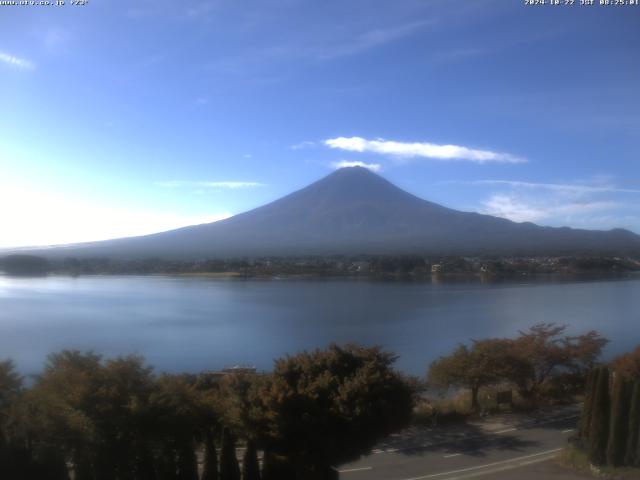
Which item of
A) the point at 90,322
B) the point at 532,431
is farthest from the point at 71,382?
the point at 90,322

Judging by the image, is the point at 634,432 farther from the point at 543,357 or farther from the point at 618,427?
the point at 543,357

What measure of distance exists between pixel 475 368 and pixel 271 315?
488 inches

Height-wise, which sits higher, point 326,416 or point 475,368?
point 326,416

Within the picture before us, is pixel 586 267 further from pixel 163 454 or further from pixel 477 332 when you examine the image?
pixel 163 454

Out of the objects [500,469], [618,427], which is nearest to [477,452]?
[500,469]

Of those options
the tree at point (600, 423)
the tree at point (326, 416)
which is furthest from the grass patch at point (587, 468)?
the tree at point (326, 416)

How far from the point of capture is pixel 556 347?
1091cm

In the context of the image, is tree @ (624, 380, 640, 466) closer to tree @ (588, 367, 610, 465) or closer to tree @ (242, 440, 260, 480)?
tree @ (588, 367, 610, 465)

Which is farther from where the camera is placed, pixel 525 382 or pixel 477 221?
pixel 477 221

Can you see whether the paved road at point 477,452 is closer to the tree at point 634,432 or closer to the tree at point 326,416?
the tree at point 634,432

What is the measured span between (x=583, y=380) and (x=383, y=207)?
5672 cm

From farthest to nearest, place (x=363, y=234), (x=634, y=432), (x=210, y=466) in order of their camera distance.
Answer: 1. (x=363, y=234)
2. (x=634, y=432)
3. (x=210, y=466)

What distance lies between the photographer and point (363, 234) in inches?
2409

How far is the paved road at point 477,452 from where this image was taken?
616 cm
